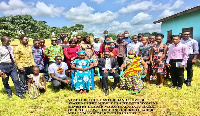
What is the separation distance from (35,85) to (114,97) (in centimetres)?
264

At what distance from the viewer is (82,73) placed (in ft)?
17.2

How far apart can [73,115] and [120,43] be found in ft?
12.6

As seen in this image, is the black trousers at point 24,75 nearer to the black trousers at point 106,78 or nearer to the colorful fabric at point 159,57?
the black trousers at point 106,78

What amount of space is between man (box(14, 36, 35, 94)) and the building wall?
1031cm

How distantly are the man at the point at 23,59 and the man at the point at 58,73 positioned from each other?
712 millimetres

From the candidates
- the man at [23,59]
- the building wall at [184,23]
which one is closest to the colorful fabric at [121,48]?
the man at [23,59]

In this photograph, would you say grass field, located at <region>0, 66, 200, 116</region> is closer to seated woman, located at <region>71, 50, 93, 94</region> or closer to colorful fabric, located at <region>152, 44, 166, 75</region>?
seated woman, located at <region>71, 50, 93, 94</region>

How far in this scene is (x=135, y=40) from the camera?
6.40 meters

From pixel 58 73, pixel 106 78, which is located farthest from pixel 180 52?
pixel 58 73

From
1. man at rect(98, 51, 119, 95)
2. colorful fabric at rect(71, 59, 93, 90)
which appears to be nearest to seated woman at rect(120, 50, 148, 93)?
man at rect(98, 51, 119, 95)

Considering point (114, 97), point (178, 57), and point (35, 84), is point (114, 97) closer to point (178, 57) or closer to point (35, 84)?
point (178, 57)

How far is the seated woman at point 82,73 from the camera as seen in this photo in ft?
17.0

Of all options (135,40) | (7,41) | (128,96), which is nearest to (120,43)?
(135,40)

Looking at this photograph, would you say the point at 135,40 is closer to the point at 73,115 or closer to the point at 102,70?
the point at 102,70
